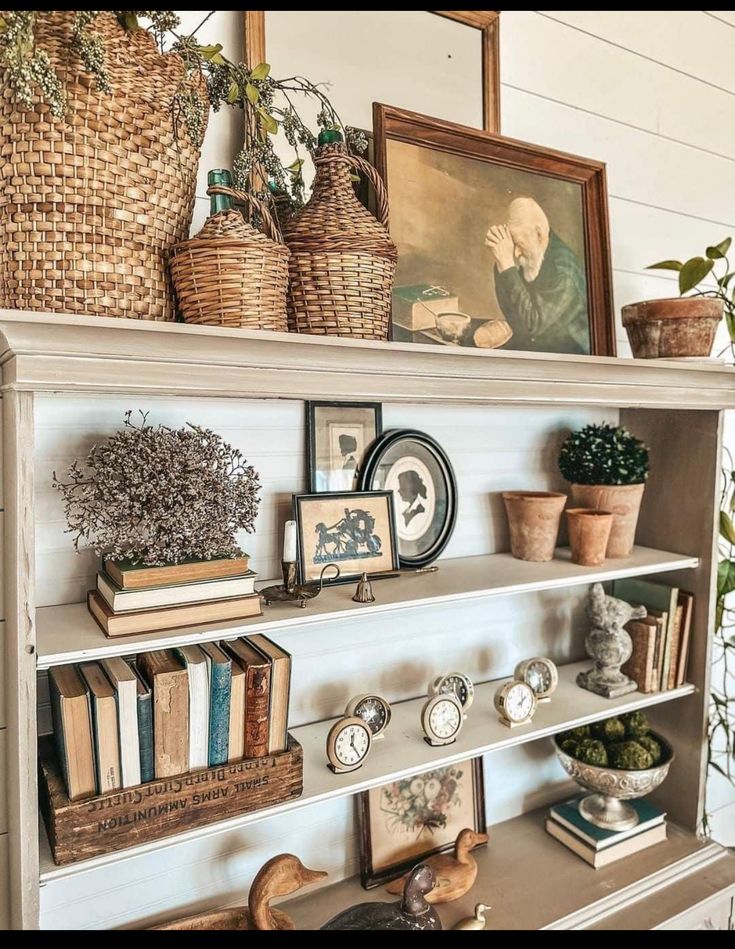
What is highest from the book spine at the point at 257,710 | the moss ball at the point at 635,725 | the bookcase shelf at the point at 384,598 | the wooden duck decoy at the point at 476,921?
the bookcase shelf at the point at 384,598

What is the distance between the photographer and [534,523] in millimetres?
1482

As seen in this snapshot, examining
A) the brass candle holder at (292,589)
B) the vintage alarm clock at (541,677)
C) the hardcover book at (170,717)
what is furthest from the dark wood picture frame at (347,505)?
the vintage alarm clock at (541,677)

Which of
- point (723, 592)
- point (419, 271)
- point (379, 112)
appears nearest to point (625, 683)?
point (723, 592)

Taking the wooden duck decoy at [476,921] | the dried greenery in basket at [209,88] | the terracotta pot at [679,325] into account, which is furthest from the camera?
the terracotta pot at [679,325]

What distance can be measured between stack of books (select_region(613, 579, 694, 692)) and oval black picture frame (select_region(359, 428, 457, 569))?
516 millimetres

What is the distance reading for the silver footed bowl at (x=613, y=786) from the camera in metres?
1.49

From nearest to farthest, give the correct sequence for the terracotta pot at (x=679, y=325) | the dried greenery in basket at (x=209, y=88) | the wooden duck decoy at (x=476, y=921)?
the dried greenery in basket at (x=209, y=88)
the wooden duck decoy at (x=476, y=921)
the terracotta pot at (x=679, y=325)

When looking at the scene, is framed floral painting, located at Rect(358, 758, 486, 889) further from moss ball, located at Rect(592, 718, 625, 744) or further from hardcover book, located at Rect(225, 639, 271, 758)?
hardcover book, located at Rect(225, 639, 271, 758)

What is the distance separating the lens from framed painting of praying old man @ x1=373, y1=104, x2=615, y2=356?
134cm

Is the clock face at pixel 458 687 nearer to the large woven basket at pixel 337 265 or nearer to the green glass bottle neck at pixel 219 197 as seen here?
the large woven basket at pixel 337 265

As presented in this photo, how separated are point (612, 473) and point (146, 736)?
1078 mm

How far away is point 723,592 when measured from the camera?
1698 millimetres

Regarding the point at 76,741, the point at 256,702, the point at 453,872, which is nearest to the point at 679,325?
the point at 256,702

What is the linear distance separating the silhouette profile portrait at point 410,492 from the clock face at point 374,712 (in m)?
0.36
